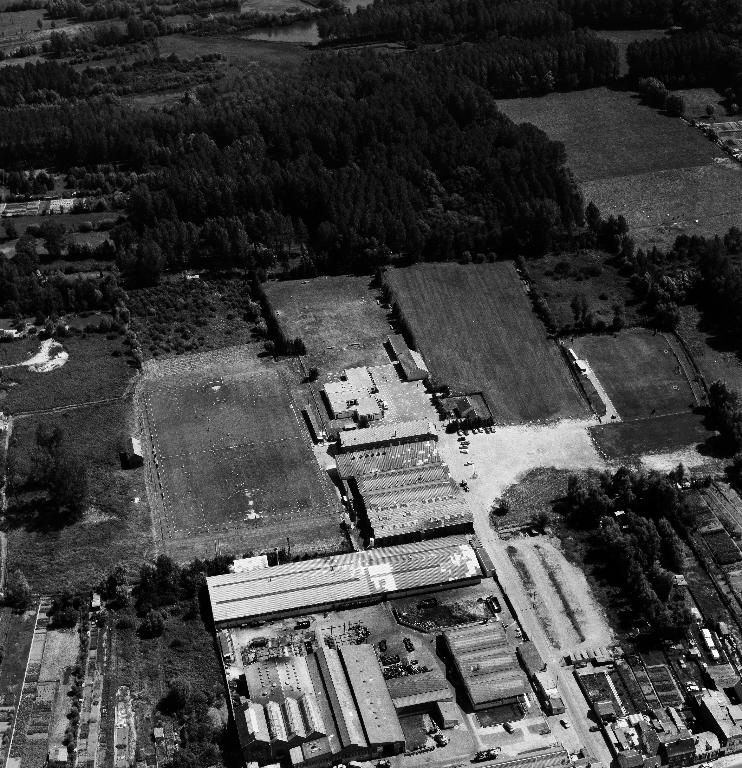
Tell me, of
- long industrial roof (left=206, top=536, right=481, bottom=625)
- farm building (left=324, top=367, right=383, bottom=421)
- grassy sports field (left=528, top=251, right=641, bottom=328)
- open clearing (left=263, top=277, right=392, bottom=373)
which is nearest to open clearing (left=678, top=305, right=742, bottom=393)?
grassy sports field (left=528, top=251, right=641, bottom=328)

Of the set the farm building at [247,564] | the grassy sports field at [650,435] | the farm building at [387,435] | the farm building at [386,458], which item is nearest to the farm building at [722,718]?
the grassy sports field at [650,435]

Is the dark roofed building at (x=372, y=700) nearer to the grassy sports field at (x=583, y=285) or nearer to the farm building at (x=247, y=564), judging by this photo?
the farm building at (x=247, y=564)

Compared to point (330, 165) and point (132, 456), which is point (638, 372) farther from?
point (330, 165)

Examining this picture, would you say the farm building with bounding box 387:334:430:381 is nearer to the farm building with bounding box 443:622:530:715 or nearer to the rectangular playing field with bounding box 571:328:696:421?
the rectangular playing field with bounding box 571:328:696:421

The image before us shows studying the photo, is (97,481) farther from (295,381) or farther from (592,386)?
(592,386)

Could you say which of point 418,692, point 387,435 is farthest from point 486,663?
point 387,435

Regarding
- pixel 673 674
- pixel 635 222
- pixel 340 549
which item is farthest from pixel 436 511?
pixel 635 222

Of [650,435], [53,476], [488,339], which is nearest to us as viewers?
[53,476]
